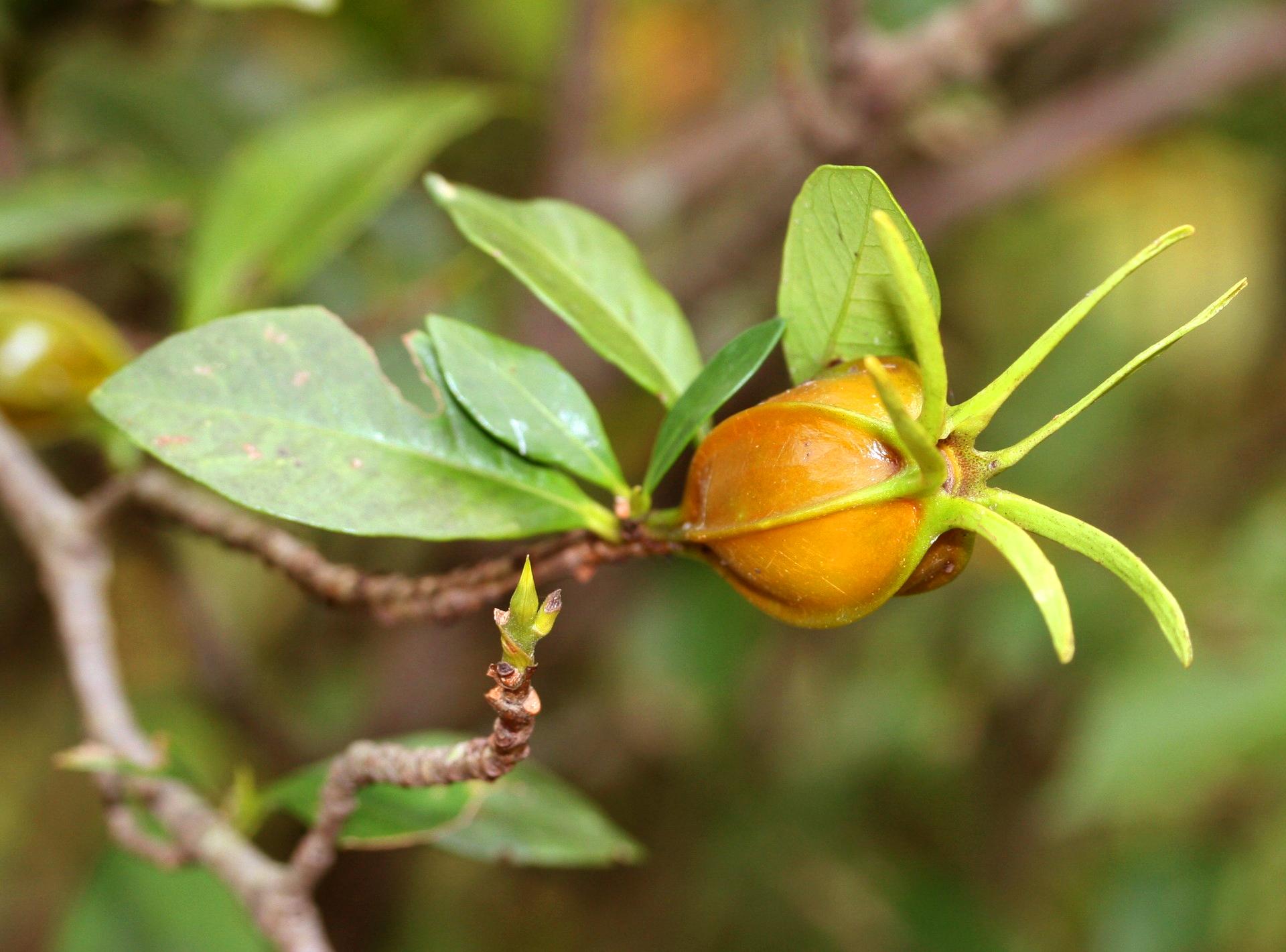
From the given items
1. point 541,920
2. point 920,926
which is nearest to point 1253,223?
point 920,926

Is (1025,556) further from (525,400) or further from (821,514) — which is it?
(525,400)

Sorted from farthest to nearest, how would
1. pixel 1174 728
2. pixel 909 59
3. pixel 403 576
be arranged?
pixel 1174 728
pixel 909 59
pixel 403 576

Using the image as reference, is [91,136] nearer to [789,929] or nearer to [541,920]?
[789,929]

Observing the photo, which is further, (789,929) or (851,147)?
(789,929)

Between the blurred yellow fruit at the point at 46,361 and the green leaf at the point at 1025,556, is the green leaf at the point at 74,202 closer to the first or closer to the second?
the blurred yellow fruit at the point at 46,361

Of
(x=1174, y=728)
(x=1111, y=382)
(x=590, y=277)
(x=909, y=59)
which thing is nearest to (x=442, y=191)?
(x=590, y=277)

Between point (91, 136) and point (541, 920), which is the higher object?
point (91, 136)

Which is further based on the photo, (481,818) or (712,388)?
(481,818)
